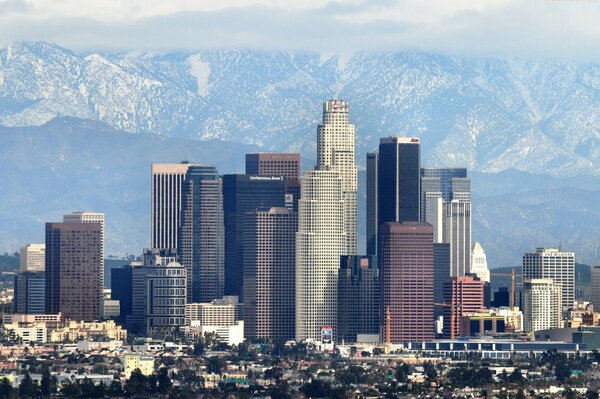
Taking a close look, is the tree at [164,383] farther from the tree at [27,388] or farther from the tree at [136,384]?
the tree at [27,388]

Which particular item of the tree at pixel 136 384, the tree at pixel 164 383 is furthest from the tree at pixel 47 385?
the tree at pixel 164 383

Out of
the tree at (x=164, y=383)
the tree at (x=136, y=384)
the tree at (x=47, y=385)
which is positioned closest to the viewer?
the tree at (x=47, y=385)

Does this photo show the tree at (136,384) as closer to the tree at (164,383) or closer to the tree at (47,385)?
the tree at (164,383)

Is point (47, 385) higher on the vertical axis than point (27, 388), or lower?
higher

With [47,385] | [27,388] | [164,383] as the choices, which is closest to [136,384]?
[164,383]

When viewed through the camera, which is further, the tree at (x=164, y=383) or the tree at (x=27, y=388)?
the tree at (x=164, y=383)

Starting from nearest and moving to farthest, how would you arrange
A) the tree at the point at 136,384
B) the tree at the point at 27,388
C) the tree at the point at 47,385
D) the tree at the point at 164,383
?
the tree at the point at 27,388 < the tree at the point at 47,385 < the tree at the point at 136,384 < the tree at the point at 164,383

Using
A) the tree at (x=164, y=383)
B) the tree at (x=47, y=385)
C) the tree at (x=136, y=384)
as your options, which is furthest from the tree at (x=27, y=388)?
the tree at (x=164, y=383)

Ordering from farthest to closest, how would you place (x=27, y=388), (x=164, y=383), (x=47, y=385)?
1. (x=164, y=383)
2. (x=47, y=385)
3. (x=27, y=388)

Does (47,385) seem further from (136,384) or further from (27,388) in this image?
(136,384)

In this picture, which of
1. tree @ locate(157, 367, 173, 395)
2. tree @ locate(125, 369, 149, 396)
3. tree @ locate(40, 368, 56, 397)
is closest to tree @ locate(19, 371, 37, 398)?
tree @ locate(40, 368, 56, 397)
